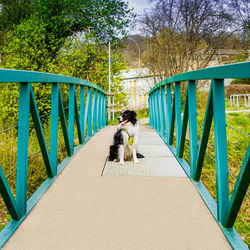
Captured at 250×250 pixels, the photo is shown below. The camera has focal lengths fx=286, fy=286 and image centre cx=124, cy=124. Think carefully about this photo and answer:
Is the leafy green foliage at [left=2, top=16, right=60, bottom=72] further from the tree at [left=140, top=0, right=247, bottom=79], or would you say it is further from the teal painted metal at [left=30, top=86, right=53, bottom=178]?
the teal painted metal at [left=30, top=86, right=53, bottom=178]

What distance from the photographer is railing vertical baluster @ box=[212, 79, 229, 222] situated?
191cm

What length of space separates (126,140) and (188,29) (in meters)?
6.37

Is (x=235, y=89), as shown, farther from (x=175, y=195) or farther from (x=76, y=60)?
(x=175, y=195)

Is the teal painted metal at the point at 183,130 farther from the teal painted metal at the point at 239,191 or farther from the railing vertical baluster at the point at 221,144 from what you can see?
the teal painted metal at the point at 239,191

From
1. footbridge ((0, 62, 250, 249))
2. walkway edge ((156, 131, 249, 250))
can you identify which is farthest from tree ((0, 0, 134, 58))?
walkway edge ((156, 131, 249, 250))

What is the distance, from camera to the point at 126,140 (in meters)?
3.90

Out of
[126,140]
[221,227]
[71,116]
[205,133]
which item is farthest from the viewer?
[71,116]

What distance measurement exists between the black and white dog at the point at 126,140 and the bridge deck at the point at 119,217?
714 mm

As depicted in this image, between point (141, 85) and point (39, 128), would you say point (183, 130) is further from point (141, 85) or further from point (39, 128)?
point (141, 85)

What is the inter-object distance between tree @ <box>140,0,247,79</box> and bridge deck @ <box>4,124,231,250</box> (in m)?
6.98

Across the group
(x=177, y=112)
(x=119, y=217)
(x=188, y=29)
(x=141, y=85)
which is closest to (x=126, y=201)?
(x=119, y=217)

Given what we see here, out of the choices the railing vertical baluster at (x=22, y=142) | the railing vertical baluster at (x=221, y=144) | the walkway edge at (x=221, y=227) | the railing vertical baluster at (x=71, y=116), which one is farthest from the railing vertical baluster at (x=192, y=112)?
the railing vertical baluster at (x=71, y=116)

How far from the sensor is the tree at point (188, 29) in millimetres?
8836

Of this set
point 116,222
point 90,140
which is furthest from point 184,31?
point 116,222
